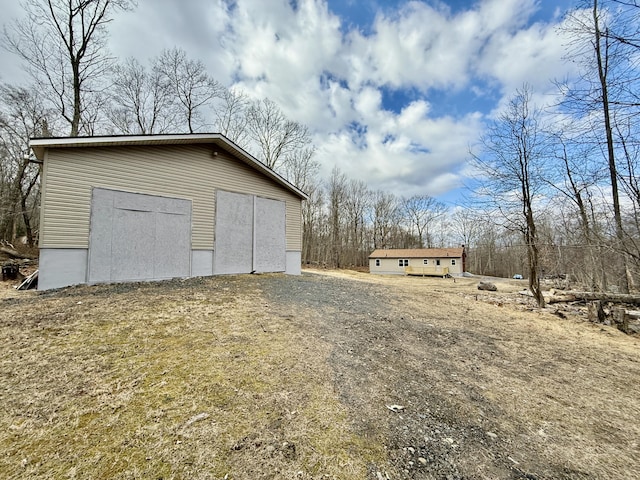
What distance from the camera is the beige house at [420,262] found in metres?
28.2

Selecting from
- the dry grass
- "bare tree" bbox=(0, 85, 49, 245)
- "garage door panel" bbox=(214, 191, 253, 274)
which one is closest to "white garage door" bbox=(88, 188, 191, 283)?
"garage door panel" bbox=(214, 191, 253, 274)

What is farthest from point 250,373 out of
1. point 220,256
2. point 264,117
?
point 264,117

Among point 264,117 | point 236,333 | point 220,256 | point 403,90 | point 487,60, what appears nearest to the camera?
point 236,333

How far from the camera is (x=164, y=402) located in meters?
2.44

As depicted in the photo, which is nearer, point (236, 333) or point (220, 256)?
point (236, 333)

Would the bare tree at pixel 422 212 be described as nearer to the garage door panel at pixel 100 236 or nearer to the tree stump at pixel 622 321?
the tree stump at pixel 622 321

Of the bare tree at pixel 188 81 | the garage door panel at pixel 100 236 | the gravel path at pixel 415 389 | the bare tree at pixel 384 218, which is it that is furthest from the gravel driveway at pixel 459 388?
the bare tree at pixel 384 218

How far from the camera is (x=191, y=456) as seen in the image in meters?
1.86

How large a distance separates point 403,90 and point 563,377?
15.7 meters

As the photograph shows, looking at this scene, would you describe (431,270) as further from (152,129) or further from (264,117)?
(152,129)

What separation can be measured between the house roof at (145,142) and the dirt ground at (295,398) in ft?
12.7

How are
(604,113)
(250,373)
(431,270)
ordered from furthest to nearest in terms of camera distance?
(431,270)
(604,113)
(250,373)

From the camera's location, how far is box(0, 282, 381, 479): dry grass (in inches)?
71.6

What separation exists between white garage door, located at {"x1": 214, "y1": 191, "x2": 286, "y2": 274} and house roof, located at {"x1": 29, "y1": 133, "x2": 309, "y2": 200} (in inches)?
53.5
